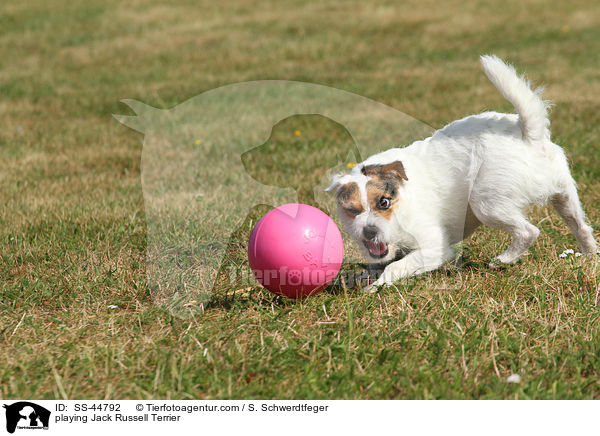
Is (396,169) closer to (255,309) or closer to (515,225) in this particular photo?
(515,225)

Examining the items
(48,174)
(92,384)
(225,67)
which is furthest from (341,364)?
(225,67)

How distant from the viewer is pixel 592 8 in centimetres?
1625

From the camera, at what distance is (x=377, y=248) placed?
386 centimetres

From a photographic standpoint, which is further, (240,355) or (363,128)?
(363,128)

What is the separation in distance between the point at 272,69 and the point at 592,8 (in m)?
8.92

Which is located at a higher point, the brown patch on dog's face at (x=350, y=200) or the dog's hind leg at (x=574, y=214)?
the brown patch on dog's face at (x=350, y=200)

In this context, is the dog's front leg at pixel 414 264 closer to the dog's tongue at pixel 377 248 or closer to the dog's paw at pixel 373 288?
the dog's paw at pixel 373 288

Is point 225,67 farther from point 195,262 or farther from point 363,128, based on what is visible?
point 195,262

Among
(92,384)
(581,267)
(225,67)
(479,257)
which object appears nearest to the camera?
(92,384)

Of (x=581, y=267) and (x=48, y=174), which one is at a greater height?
(x=581, y=267)

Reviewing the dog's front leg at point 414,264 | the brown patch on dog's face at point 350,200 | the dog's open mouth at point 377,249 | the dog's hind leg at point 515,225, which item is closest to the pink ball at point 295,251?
the brown patch on dog's face at point 350,200
